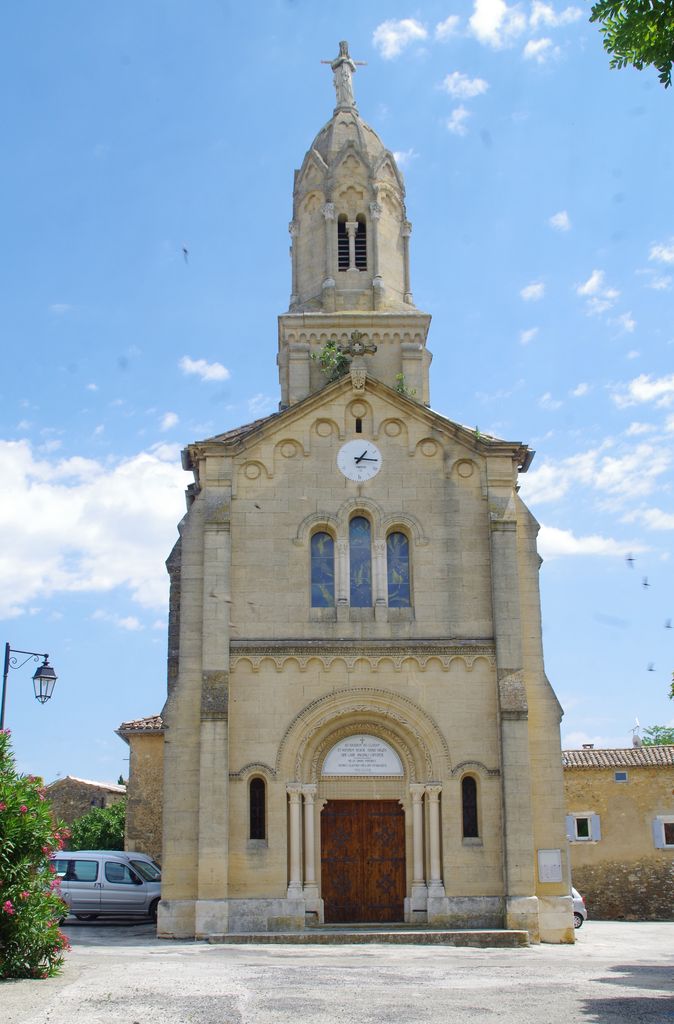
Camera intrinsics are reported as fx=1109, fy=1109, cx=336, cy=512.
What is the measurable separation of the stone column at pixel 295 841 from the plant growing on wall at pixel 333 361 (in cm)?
1016

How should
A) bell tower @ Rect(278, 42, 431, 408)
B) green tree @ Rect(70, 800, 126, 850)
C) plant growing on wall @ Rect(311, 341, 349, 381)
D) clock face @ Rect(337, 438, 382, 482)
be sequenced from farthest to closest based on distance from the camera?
green tree @ Rect(70, 800, 126, 850) < bell tower @ Rect(278, 42, 431, 408) < plant growing on wall @ Rect(311, 341, 349, 381) < clock face @ Rect(337, 438, 382, 482)

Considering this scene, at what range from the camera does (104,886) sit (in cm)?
2600

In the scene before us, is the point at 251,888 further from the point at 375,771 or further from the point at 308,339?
the point at 308,339

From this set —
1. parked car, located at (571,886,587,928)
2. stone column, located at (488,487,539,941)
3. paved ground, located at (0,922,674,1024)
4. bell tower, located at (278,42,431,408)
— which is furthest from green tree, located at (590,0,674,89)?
parked car, located at (571,886,587,928)

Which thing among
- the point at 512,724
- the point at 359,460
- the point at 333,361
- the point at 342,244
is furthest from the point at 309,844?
the point at 342,244

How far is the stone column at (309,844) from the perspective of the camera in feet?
72.7

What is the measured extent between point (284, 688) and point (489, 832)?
5.09 meters

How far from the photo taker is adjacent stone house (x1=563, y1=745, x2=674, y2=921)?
1302 inches

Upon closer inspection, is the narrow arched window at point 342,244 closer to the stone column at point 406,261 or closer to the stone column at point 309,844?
the stone column at point 406,261

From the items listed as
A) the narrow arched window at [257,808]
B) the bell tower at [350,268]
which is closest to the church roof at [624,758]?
the bell tower at [350,268]

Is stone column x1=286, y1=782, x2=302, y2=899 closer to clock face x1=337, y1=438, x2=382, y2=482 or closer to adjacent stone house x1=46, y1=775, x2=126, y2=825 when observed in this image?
clock face x1=337, y1=438, x2=382, y2=482

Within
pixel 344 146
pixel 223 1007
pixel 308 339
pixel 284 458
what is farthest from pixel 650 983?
pixel 344 146

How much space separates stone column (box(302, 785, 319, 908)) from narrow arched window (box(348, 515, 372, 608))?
404cm

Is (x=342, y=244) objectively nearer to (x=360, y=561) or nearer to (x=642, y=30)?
(x=360, y=561)
